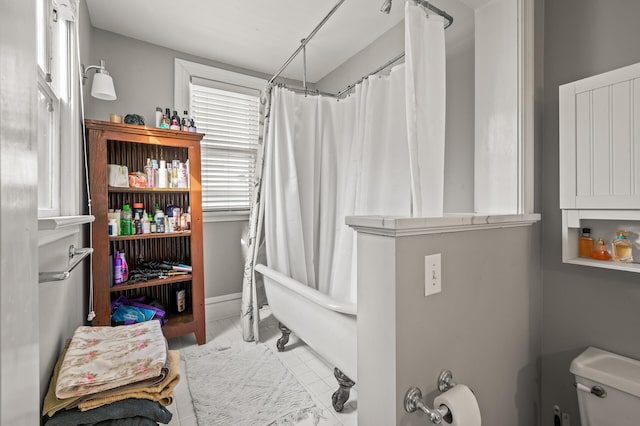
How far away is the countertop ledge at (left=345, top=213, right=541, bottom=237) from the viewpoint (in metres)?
0.85

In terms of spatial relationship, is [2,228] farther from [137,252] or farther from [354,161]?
[137,252]

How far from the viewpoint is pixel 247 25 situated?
2.23 meters

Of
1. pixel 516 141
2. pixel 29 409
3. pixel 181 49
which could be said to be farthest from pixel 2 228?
pixel 181 49

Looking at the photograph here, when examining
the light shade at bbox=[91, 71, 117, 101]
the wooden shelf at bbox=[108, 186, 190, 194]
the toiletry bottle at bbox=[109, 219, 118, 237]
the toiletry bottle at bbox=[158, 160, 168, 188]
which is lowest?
the toiletry bottle at bbox=[109, 219, 118, 237]

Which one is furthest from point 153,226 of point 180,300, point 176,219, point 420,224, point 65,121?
point 420,224

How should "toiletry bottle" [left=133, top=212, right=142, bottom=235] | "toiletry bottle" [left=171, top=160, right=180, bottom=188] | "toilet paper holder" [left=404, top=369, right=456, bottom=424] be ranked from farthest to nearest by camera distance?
"toiletry bottle" [left=171, top=160, right=180, bottom=188] → "toiletry bottle" [left=133, top=212, right=142, bottom=235] → "toilet paper holder" [left=404, top=369, right=456, bottom=424]

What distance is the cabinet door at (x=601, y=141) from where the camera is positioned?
102 cm

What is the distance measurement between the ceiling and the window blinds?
1.22 ft

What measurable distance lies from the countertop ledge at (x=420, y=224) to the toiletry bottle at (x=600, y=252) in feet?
1.18

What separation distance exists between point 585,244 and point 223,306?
2741mm

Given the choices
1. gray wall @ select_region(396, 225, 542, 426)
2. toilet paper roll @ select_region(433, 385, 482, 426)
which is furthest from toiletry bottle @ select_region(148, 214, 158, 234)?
toilet paper roll @ select_region(433, 385, 482, 426)

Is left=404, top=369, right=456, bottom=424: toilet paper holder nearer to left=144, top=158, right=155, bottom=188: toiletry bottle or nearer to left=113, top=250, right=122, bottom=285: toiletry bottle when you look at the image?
left=113, top=250, right=122, bottom=285: toiletry bottle

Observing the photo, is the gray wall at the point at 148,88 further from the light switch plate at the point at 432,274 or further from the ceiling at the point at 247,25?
the light switch plate at the point at 432,274

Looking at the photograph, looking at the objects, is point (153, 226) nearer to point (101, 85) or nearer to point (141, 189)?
point (141, 189)
